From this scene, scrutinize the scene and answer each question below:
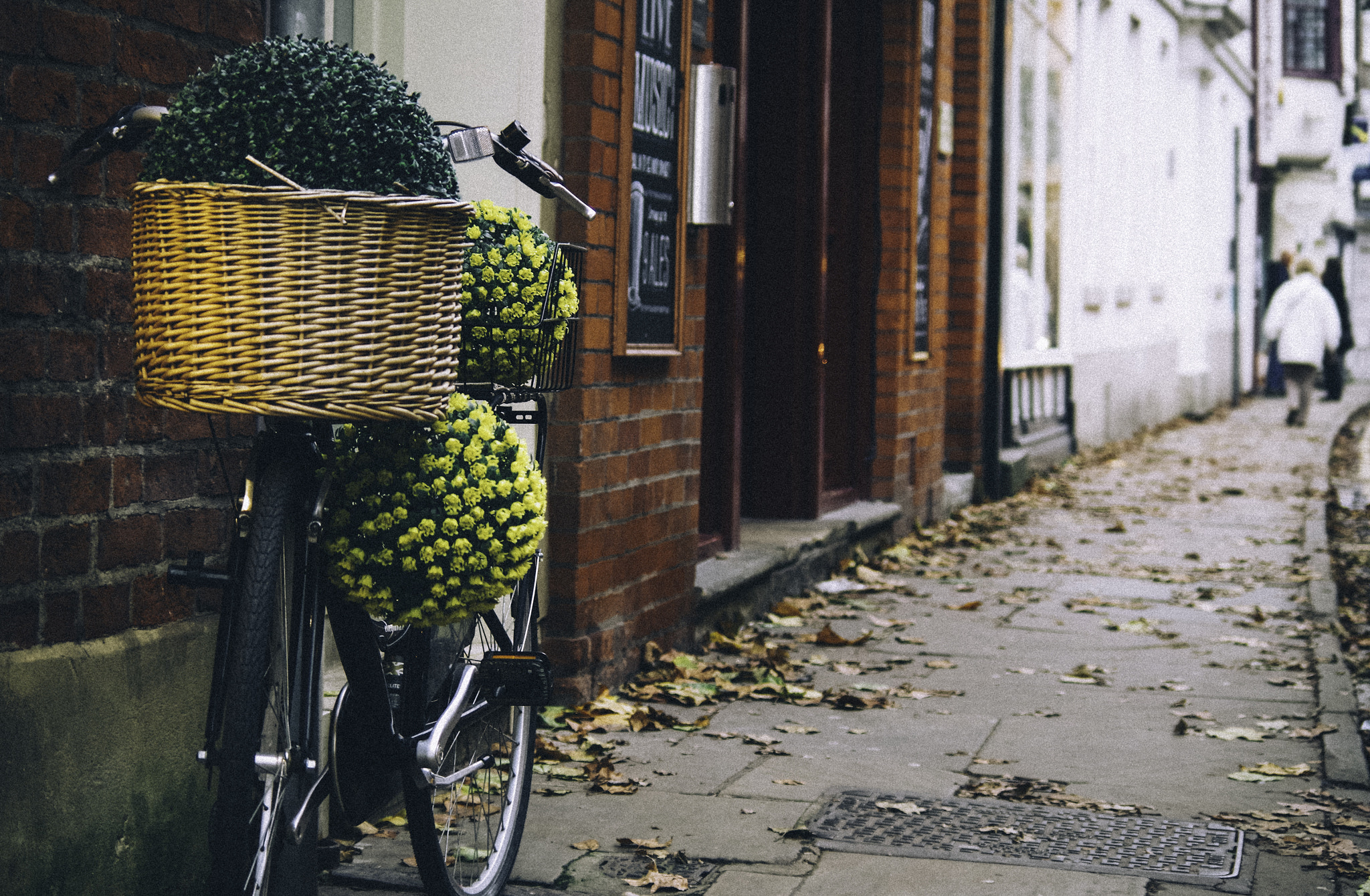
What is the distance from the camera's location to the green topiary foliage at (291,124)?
2389 mm

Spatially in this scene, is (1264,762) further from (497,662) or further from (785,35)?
(785,35)

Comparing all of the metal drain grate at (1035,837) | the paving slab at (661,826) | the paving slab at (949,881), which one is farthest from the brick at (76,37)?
the metal drain grate at (1035,837)

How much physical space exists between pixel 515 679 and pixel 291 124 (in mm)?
1279

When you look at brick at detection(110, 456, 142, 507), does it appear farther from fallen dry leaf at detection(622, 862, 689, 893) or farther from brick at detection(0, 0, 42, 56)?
fallen dry leaf at detection(622, 862, 689, 893)

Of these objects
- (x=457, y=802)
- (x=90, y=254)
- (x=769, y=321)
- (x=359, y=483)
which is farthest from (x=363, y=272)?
(x=769, y=321)

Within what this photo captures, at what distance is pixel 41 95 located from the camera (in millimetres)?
2867

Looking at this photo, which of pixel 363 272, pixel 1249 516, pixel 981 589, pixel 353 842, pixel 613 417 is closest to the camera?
pixel 363 272

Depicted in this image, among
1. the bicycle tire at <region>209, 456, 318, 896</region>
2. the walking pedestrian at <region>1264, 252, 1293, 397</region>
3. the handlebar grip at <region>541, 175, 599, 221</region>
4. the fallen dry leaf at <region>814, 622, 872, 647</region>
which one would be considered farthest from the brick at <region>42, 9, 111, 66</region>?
the walking pedestrian at <region>1264, 252, 1293, 397</region>

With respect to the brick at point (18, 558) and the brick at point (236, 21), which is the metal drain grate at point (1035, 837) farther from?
the brick at point (236, 21)

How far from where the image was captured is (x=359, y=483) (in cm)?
268

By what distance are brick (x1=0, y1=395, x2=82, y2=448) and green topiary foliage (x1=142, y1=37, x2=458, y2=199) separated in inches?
24.6

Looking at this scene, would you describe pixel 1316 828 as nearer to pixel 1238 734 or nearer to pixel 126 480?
pixel 1238 734

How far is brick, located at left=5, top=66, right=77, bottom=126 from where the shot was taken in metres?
2.80

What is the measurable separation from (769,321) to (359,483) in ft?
18.3
